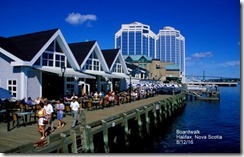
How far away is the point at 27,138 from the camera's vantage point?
7.75 meters

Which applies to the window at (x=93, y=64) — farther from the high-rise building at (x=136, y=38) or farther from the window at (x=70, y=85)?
the high-rise building at (x=136, y=38)

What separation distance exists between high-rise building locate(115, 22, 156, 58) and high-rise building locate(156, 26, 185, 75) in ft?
0.92

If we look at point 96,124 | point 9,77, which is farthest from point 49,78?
point 96,124

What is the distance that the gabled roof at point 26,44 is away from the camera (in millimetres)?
13491

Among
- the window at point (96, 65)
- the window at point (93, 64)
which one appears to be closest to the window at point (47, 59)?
the window at point (93, 64)

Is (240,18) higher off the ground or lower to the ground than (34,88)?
higher

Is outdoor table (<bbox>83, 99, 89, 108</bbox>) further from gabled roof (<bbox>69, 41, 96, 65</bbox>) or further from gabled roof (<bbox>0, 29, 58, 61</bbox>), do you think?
gabled roof (<bbox>69, 41, 96, 65</bbox>)

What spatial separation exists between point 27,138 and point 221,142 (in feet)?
18.4

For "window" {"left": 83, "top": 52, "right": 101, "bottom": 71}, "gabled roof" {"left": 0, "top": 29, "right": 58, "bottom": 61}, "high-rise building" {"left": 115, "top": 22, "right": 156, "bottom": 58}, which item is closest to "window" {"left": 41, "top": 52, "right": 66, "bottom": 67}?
"gabled roof" {"left": 0, "top": 29, "right": 58, "bottom": 61}

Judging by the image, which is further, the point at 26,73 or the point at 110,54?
the point at 110,54

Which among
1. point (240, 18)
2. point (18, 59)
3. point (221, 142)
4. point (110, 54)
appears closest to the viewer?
point (240, 18)

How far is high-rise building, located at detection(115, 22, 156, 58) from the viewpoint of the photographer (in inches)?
352

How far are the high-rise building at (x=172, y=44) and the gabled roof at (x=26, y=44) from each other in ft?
23.5

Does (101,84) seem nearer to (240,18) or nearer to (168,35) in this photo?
(168,35)
